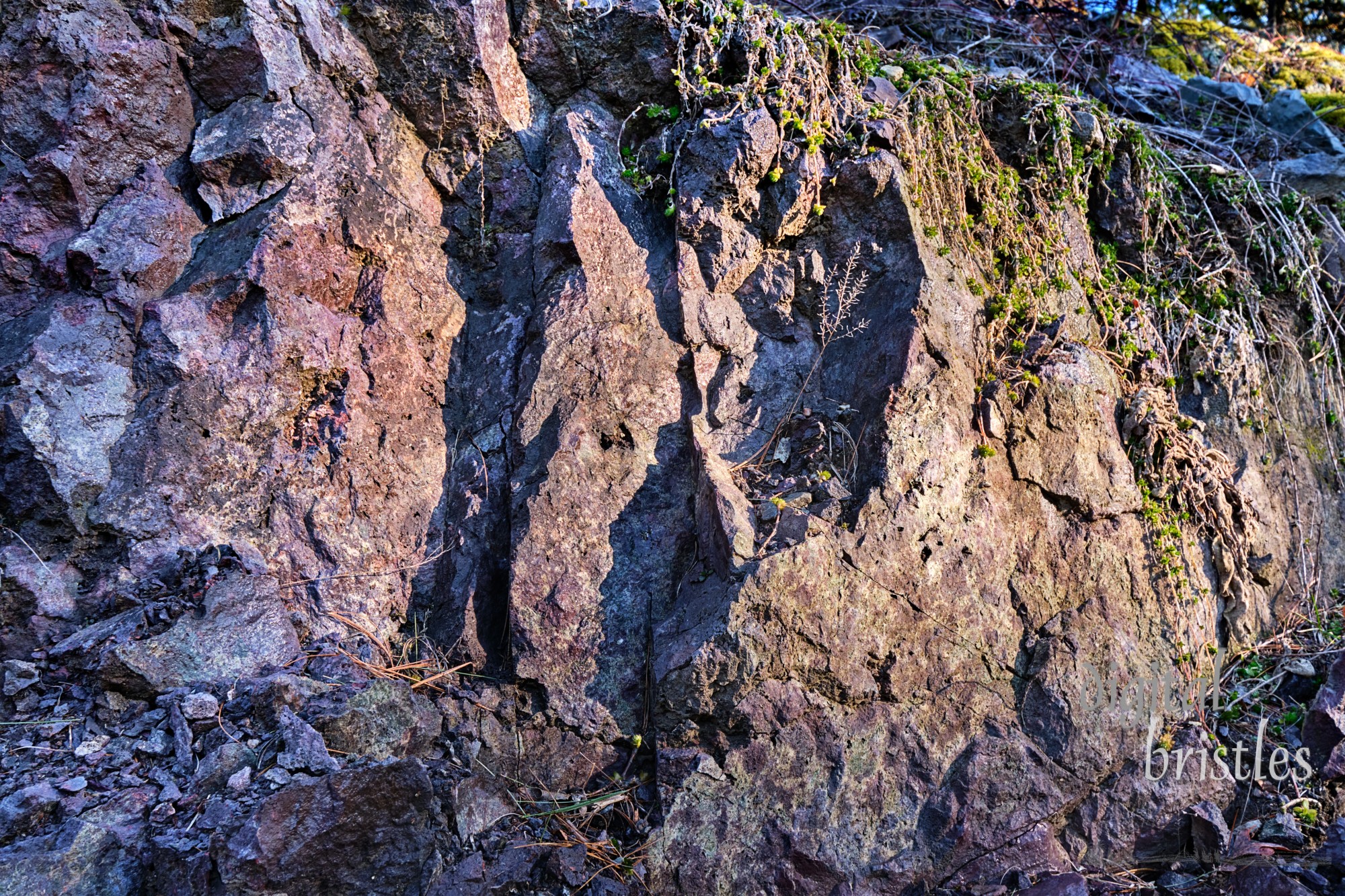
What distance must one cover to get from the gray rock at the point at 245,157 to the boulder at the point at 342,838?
2.53 meters

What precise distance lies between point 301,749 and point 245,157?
2.54 metres

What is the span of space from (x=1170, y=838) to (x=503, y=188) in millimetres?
4188

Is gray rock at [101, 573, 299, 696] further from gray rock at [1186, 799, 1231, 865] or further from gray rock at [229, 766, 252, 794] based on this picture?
gray rock at [1186, 799, 1231, 865]

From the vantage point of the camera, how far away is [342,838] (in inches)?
100

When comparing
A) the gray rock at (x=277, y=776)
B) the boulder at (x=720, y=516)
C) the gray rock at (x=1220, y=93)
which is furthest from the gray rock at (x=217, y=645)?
the gray rock at (x=1220, y=93)

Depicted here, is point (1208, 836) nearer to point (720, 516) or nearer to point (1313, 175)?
point (720, 516)

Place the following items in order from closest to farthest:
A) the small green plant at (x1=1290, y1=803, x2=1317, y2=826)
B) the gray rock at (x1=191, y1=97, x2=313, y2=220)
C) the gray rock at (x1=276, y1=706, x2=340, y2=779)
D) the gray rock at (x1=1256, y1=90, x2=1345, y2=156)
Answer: the gray rock at (x1=276, y1=706, x2=340, y2=779)
the small green plant at (x1=1290, y1=803, x2=1317, y2=826)
the gray rock at (x1=191, y1=97, x2=313, y2=220)
the gray rock at (x1=1256, y1=90, x2=1345, y2=156)

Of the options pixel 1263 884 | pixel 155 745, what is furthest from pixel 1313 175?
pixel 155 745

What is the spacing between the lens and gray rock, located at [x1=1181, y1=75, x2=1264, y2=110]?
579 centimetres

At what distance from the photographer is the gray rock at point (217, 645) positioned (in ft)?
9.25

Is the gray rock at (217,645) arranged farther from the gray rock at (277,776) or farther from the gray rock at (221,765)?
the gray rock at (277,776)

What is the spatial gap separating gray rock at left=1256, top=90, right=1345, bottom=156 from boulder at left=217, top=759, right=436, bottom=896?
658cm

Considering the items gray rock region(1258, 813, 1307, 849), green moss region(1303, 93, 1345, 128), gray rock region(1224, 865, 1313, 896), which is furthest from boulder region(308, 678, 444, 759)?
green moss region(1303, 93, 1345, 128)

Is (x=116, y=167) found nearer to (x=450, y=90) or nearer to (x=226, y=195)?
(x=226, y=195)
